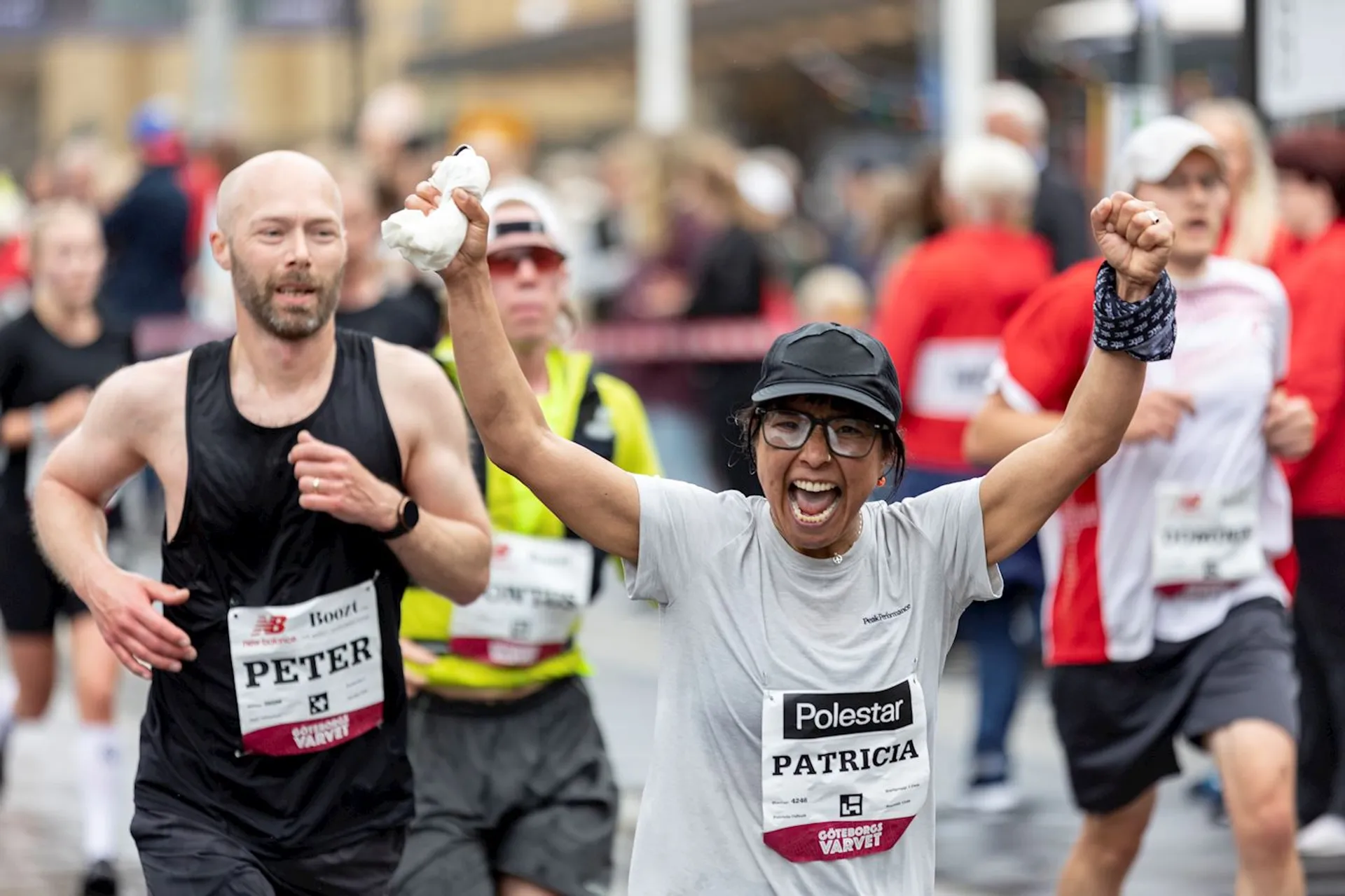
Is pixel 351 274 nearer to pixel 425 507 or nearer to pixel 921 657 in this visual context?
pixel 425 507

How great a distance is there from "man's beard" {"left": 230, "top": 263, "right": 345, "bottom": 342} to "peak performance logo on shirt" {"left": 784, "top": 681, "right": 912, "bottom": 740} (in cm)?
144

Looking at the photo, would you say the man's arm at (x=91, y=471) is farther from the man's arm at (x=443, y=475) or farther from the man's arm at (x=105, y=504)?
the man's arm at (x=443, y=475)

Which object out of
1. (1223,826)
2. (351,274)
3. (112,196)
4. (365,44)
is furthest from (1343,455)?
(365,44)

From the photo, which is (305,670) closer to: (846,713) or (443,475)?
(443,475)

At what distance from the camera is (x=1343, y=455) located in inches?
306

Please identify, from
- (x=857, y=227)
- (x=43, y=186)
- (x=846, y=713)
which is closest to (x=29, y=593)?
(x=846, y=713)

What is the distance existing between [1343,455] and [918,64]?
2458 centimetres

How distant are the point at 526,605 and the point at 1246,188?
363 cm

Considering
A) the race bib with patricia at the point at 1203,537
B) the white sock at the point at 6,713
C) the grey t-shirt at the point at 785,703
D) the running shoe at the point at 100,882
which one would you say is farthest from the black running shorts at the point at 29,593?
the grey t-shirt at the point at 785,703

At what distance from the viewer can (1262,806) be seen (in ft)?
18.2

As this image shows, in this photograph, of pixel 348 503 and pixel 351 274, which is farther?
pixel 351 274

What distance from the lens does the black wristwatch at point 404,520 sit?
187 inches

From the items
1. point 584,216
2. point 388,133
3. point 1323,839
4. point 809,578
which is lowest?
point 1323,839

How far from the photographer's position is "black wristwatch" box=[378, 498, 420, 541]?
474 cm
